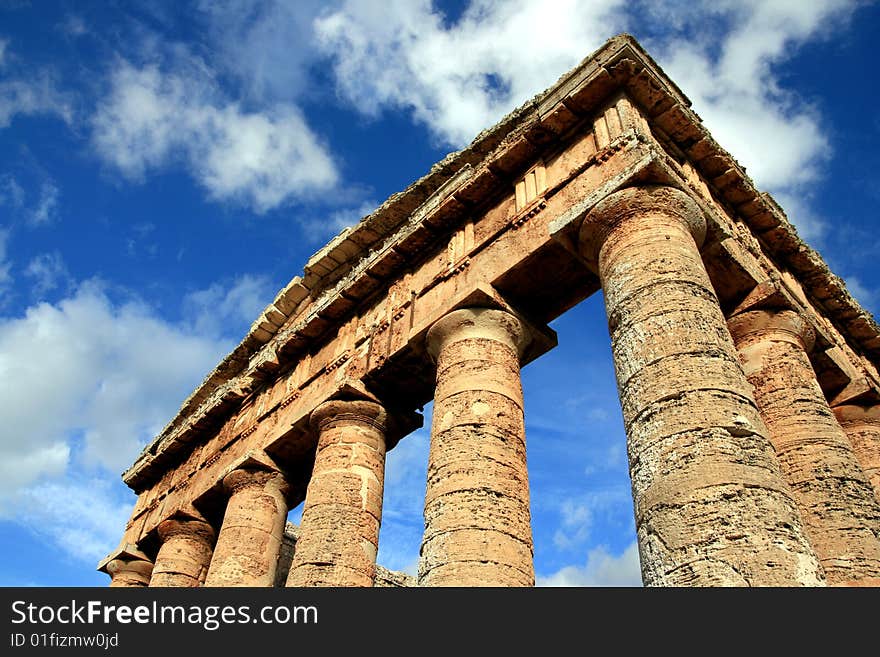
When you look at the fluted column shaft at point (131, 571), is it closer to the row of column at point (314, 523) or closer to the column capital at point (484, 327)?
the row of column at point (314, 523)

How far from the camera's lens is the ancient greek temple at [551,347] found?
620cm

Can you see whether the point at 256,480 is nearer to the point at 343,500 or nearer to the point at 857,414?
the point at 343,500

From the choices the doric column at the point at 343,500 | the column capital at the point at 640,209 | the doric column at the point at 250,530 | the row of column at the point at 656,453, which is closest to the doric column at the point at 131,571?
the doric column at the point at 250,530

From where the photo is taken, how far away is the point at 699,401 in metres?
6.40

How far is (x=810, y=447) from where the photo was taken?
8.73 m

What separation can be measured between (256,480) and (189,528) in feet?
9.43

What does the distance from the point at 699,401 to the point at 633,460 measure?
2.74ft

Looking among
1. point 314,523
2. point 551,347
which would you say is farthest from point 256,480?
point 551,347

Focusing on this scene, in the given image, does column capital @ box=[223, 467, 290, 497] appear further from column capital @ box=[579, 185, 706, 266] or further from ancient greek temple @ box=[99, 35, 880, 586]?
column capital @ box=[579, 185, 706, 266]

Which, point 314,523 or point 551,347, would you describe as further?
point 551,347

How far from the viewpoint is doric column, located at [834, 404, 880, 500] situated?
1082 cm

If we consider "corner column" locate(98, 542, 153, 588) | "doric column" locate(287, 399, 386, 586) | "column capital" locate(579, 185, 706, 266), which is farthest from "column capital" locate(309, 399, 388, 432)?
"corner column" locate(98, 542, 153, 588)

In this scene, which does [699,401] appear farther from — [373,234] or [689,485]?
[373,234]

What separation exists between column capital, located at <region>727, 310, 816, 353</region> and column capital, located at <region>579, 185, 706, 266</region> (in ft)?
5.52
